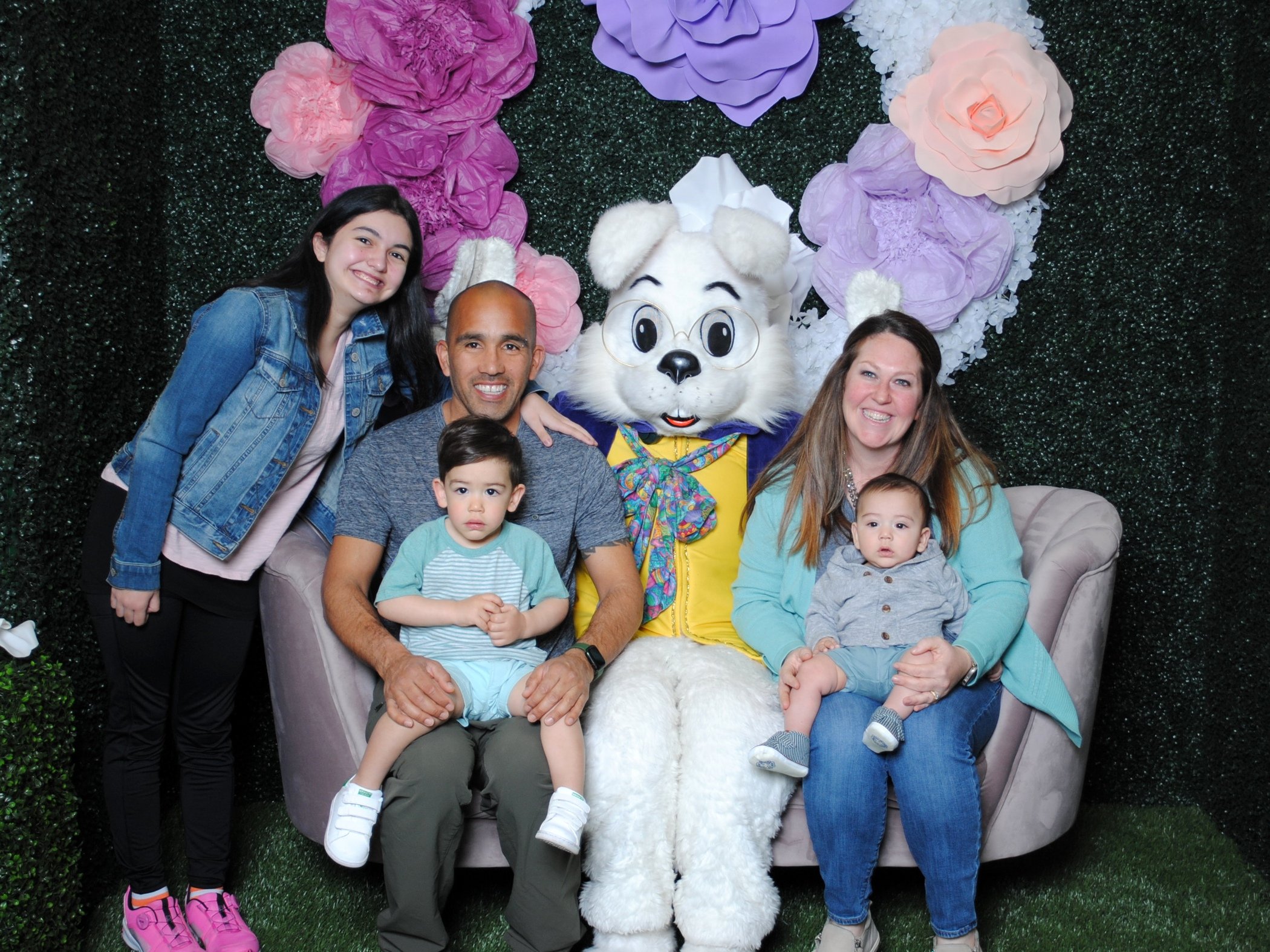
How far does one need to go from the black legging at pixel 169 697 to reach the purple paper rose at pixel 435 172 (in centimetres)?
93

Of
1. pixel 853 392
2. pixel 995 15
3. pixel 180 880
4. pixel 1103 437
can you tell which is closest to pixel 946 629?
pixel 853 392

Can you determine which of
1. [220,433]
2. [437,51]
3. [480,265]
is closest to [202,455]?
[220,433]

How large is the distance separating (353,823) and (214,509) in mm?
693

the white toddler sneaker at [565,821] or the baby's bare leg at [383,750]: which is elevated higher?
the baby's bare leg at [383,750]

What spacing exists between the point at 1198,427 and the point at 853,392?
1.14 m

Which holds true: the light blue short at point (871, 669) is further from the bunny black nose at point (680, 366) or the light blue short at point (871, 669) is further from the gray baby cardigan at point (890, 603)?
the bunny black nose at point (680, 366)

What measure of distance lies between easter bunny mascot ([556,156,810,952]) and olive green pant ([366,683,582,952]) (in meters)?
0.12

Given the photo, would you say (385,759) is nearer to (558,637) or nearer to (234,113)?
(558,637)

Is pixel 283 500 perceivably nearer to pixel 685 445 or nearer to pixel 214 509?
pixel 214 509

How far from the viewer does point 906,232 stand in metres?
Answer: 2.72

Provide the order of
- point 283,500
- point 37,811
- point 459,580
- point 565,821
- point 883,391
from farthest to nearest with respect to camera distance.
Answer: point 283,500
point 883,391
point 459,580
point 37,811
point 565,821

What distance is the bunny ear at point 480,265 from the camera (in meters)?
2.50

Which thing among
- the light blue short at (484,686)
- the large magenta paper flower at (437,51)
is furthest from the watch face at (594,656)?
the large magenta paper flower at (437,51)

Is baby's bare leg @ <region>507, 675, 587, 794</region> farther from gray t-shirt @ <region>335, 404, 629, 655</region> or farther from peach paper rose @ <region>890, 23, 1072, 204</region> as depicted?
peach paper rose @ <region>890, 23, 1072, 204</region>
